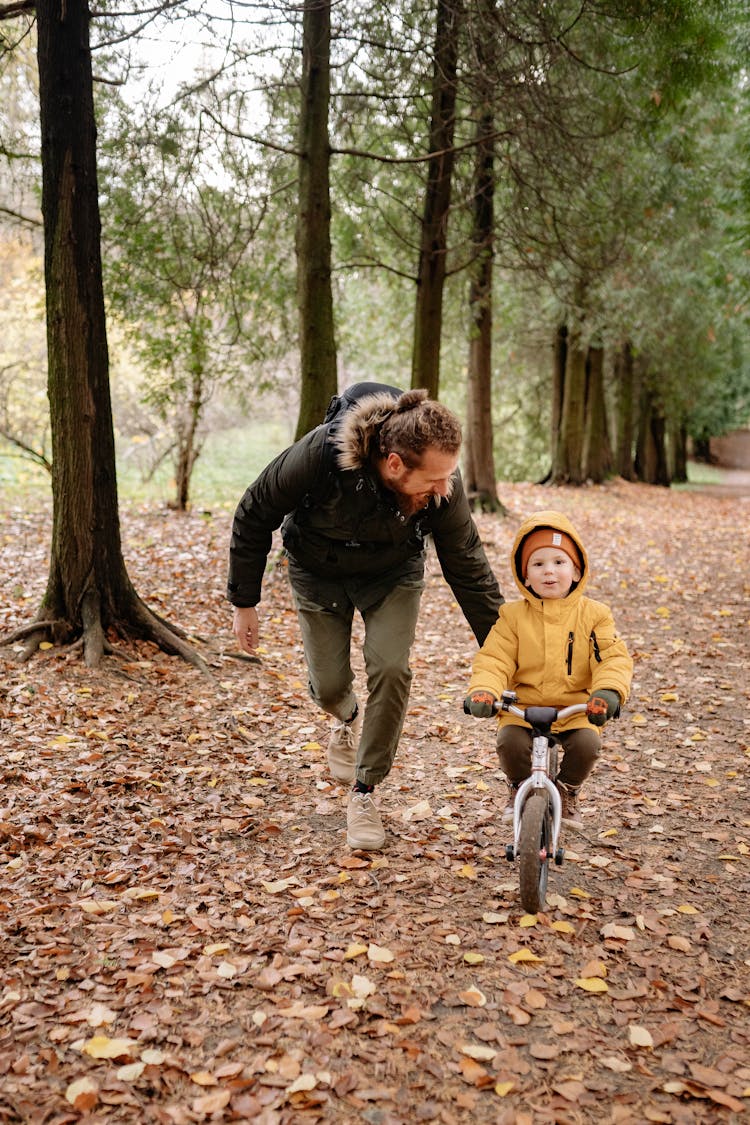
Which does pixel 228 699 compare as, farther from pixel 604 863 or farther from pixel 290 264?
pixel 290 264

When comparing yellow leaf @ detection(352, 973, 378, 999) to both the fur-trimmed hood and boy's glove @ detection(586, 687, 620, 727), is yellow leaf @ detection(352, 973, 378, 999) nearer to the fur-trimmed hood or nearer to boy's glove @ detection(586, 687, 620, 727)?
boy's glove @ detection(586, 687, 620, 727)

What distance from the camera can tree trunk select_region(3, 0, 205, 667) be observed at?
6.24 metres

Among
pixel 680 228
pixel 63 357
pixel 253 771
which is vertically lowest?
pixel 253 771

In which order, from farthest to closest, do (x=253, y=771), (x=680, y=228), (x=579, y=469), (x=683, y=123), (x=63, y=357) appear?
(x=579, y=469)
(x=680, y=228)
(x=683, y=123)
(x=63, y=357)
(x=253, y=771)

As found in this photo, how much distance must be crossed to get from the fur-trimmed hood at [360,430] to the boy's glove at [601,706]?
1.29 m

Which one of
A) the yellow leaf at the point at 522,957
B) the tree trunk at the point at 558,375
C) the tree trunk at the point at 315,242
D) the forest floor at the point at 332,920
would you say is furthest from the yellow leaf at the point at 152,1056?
the tree trunk at the point at 558,375

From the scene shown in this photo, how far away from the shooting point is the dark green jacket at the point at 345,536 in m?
3.89

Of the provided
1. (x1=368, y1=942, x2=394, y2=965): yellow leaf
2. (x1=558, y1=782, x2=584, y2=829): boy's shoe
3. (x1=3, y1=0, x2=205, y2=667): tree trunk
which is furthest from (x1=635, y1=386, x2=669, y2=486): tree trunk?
(x1=368, y1=942, x2=394, y2=965): yellow leaf

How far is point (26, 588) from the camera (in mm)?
8648

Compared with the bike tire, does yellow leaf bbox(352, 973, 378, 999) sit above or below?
below

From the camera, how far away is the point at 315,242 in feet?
31.5

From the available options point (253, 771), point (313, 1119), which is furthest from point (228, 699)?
point (313, 1119)

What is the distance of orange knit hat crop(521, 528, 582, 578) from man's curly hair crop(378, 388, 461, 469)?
631 millimetres

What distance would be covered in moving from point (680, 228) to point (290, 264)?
891cm
